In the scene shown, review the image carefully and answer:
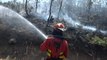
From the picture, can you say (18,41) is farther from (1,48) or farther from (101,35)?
(101,35)

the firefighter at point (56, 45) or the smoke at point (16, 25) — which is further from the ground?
the firefighter at point (56, 45)

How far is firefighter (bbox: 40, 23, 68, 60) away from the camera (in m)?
7.12

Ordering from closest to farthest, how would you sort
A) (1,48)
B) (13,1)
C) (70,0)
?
(1,48)
(13,1)
(70,0)

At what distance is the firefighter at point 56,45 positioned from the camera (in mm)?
7125

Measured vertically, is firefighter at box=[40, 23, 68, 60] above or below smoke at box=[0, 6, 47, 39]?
above

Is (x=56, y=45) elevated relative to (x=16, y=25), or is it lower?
elevated

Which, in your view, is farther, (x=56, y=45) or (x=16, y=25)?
(x=16, y=25)

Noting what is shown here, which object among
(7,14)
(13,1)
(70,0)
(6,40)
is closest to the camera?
(6,40)

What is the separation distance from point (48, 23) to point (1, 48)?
13.7m

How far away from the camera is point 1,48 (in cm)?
2327

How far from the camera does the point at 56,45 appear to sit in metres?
7.18

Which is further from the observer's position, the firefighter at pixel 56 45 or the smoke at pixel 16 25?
the smoke at pixel 16 25

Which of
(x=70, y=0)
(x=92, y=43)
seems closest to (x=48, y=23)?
(x=92, y=43)

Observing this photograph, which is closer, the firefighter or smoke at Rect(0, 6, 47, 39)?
the firefighter
